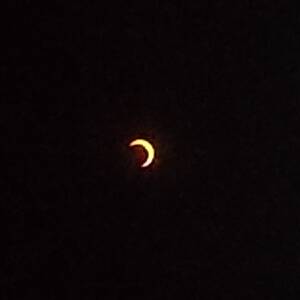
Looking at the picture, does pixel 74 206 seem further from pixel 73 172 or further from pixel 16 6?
pixel 16 6

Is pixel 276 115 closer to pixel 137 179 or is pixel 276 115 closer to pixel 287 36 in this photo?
pixel 287 36

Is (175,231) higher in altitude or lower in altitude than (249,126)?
lower

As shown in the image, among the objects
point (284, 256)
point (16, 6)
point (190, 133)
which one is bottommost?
point (284, 256)

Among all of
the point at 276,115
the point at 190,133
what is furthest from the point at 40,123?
the point at 276,115
